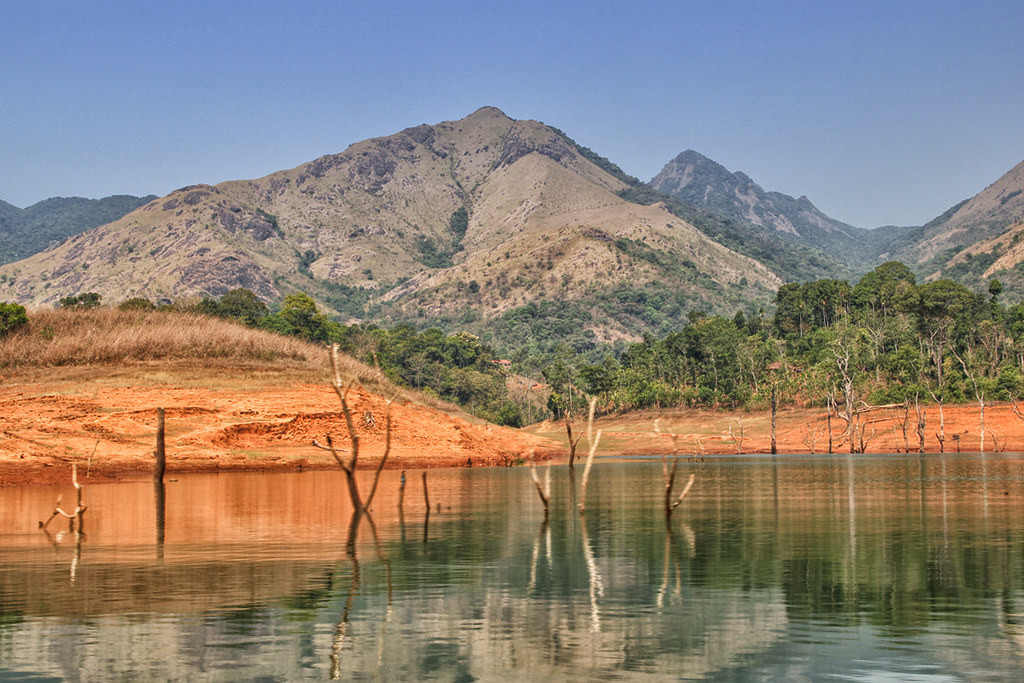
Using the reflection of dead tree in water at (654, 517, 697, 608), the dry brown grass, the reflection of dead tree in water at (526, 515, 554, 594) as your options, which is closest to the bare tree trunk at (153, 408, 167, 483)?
the dry brown grass

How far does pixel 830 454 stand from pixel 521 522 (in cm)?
6764

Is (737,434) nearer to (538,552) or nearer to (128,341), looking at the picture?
(128,341)

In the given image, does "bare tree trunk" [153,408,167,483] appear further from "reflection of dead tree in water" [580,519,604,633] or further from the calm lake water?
"reflection of dead tree in water" [580,519,604,633]

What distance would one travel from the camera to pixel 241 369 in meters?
82.4

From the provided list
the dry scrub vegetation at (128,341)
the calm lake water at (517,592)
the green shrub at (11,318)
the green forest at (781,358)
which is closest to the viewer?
the calm lake water at (517,592)

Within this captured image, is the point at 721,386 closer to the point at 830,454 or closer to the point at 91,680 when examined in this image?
the point at 830,454

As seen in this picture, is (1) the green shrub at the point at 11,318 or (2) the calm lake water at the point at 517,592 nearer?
(2) the calm lake water at the point at 517,592

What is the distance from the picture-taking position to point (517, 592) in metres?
22.3

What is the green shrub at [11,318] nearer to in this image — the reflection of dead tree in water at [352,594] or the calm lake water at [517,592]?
the calm lake water at [517,592]

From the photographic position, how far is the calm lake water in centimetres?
1588

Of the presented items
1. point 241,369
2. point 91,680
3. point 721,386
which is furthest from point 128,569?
point 721,386

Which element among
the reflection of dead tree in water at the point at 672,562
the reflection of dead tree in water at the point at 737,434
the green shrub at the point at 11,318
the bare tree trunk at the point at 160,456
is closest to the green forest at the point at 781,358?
the reflection of dead tree in water at the point at 737,434

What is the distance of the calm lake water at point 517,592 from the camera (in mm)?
15875

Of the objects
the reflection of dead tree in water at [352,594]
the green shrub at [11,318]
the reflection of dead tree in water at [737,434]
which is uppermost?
the green shrub at [11,318]
